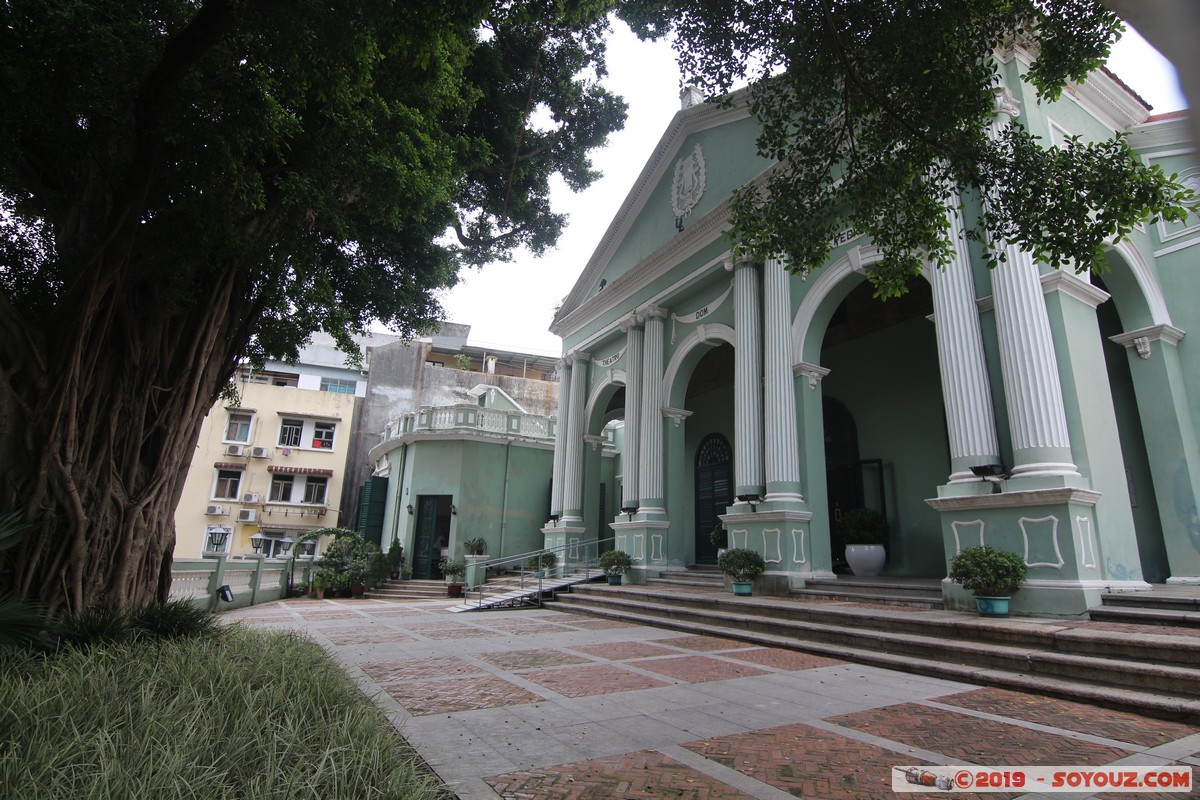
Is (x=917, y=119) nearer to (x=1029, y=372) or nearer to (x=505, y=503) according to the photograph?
(x=1029, y=372)

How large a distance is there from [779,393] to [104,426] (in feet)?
29.9

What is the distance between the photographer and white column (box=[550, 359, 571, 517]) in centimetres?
1727

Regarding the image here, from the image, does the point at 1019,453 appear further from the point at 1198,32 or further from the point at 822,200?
the point at 1198,32

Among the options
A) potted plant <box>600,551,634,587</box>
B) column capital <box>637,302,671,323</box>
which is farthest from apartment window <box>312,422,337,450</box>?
potted plant <box>600,551,634,587</box>

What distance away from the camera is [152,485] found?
19.9 feet

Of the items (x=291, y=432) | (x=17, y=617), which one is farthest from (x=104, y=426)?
(x=291, y=432)

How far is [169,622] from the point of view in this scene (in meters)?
5.74

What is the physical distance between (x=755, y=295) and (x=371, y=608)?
1059 cm

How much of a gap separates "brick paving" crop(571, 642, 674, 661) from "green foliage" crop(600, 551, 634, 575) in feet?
17.4

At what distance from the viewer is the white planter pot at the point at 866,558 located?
34.1ft

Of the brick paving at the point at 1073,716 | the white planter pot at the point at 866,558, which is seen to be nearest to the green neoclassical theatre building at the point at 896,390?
the white planter pot at the point at 866,558

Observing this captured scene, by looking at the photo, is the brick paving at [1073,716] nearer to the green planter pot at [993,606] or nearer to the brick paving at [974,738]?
the brick paving at [974,738]

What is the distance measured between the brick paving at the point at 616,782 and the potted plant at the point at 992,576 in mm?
4938

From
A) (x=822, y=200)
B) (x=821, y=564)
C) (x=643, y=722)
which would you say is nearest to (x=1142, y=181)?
(x=822, y=200)
